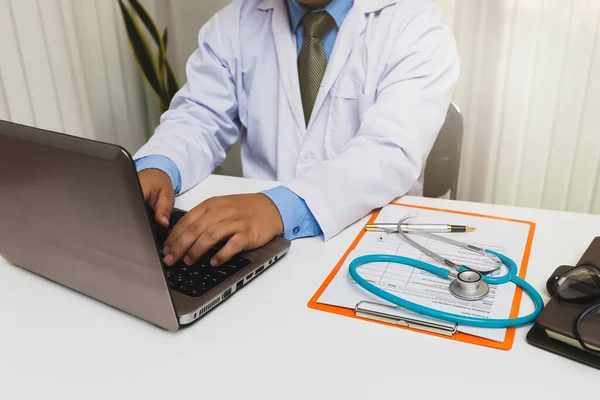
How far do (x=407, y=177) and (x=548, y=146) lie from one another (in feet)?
3.09

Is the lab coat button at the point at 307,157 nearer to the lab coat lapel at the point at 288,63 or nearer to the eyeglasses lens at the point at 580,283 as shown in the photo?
the lab coat lapel at the point at 288,63

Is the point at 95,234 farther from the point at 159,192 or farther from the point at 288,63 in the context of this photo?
the point at 288,63

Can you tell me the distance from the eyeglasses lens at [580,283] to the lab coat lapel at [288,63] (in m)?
0.77

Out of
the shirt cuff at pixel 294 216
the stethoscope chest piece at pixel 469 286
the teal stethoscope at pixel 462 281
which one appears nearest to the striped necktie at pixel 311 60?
the shirt cuff at pixel 294 216

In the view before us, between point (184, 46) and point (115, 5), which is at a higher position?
point (115, 5)

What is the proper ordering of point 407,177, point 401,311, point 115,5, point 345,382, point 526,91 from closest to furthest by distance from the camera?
point 345,382 < point 401,311 < point 407,177 < point 526,91 < point 115,5

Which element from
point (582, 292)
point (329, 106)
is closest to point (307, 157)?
point (329, 106)

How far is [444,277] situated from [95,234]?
0.46 m

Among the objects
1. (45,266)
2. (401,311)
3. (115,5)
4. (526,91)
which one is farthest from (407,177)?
(115,5)

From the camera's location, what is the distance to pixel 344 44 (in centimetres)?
129

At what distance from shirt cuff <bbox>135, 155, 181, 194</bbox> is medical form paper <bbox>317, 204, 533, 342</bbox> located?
418 mm

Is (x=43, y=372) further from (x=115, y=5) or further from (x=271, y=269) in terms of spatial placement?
(x=115, y=5)

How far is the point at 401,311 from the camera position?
701 mm

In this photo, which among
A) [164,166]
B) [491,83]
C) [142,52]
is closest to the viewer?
[164,166]
